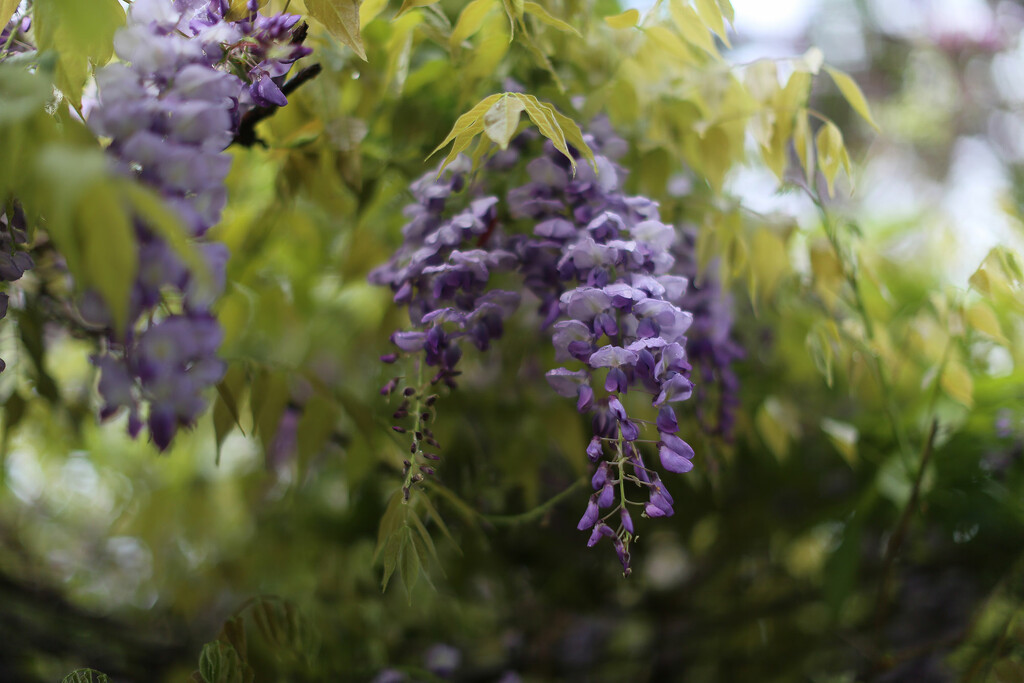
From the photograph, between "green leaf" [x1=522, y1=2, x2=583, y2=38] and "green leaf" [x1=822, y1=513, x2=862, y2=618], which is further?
"green leaf" [x1=822, y1=513, x2=862, y2=618]

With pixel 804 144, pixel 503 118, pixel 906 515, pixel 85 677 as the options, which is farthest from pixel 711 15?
pixel 85 677

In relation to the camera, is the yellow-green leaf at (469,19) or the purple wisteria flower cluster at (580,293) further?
the yellow-green leaf at (469,19)

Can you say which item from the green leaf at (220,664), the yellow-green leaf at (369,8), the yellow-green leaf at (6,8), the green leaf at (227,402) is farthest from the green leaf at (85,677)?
the yellow-green leaf at (369,8)

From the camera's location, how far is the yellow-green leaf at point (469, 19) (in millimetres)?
679

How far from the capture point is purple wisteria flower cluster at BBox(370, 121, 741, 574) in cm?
55

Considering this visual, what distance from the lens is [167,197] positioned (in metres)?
0.44

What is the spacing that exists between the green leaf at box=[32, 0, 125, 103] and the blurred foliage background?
0.66 ft

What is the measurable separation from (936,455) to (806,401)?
41cm

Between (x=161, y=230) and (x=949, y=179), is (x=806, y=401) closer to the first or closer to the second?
(x=161, y=230)

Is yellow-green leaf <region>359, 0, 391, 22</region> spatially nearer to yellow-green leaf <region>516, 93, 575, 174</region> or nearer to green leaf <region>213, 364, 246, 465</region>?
yellow-green leaf <region>516, 93, 575, 174</region>

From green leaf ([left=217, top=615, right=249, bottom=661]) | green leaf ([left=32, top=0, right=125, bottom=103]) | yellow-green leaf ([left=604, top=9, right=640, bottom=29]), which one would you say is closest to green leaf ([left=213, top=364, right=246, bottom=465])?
green leaf ([left=217, top=615, right=249, bottom=661])

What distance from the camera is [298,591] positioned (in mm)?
1289

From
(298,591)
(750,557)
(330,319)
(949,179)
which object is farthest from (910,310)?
(949,179)

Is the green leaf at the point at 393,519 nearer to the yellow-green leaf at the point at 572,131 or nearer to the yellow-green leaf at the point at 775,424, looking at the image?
the yellow-green leaf at the point at 572,131
